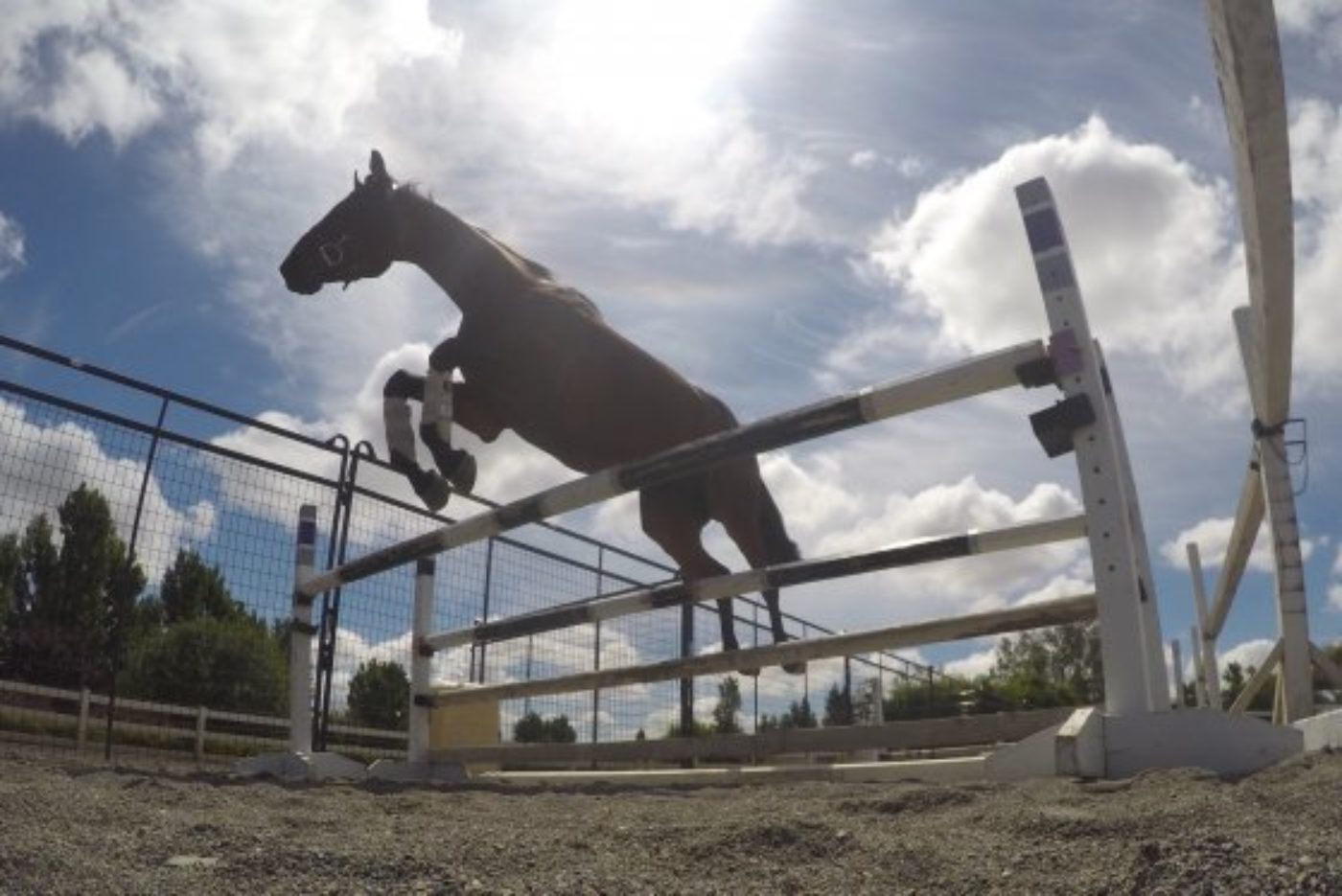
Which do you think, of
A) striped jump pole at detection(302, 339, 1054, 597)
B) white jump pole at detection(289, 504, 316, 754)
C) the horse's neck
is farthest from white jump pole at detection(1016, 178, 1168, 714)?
white jump pole at detection(289, 504, 316, 754)

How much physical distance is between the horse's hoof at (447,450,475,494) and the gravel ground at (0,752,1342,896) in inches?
91.9

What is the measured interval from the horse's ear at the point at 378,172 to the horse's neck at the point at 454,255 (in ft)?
0.56

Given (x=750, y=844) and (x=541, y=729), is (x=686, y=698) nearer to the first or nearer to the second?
(x=541, y=729)

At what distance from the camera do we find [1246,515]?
18.9 ft

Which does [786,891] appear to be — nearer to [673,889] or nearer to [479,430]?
[673,889]

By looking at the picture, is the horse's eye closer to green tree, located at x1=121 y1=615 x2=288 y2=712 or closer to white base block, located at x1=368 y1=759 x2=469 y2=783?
white base block, located at x1=368 y1=759 x2=469 y2=783

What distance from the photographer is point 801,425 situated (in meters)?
2.66

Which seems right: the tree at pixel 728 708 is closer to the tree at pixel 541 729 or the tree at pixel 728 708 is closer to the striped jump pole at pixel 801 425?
the tree at pixel 541 729

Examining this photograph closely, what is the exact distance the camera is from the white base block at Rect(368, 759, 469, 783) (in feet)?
14.0

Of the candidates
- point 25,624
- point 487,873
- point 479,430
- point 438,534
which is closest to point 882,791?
point 487,873

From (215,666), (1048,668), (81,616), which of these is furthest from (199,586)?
(1048,668)

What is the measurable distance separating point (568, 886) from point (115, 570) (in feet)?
17.0

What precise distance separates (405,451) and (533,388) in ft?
2.22

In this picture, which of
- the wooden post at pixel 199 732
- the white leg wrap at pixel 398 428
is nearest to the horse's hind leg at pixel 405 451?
the white leg wrap at pixel 398 428
